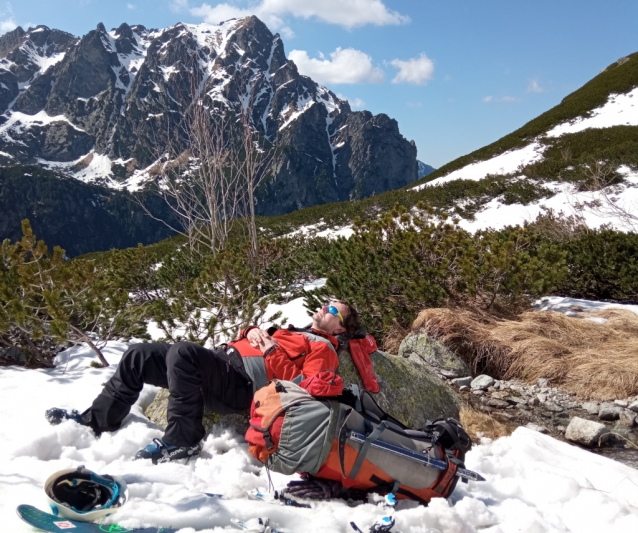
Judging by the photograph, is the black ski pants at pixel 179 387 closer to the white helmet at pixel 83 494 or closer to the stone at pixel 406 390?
the white helmet at pixel 83 494

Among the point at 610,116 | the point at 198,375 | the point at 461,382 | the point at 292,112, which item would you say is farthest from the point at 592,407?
the point at 292,112

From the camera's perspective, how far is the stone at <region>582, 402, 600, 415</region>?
14.7 ft

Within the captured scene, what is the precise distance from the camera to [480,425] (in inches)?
149

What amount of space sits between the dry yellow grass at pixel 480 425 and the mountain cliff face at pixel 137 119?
124 metres

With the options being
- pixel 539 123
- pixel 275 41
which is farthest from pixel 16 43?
pixel 539 123

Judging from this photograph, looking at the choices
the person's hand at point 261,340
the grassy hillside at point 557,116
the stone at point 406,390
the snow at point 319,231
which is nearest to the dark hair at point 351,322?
the stone at point 406,390

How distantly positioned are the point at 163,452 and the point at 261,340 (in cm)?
89

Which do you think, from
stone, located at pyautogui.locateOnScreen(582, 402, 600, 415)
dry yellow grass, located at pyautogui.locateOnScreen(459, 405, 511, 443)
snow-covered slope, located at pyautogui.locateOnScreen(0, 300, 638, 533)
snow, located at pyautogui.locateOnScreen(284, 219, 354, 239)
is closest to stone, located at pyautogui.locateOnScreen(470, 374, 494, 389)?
stone, located at pyautogui.locateOnScreen(582, 402, 600, 415)

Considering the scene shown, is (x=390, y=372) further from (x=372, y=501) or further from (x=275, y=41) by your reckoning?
(x=275, y=41)

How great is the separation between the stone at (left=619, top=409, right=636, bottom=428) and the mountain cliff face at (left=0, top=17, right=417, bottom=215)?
406ft

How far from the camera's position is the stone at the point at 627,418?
418 cm

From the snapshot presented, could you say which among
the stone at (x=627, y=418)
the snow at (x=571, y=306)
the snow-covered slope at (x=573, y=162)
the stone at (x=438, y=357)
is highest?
the snow-covered slope at (x=573, y=162)

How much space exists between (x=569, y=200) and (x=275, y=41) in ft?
549

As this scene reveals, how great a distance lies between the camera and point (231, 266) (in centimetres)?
569
